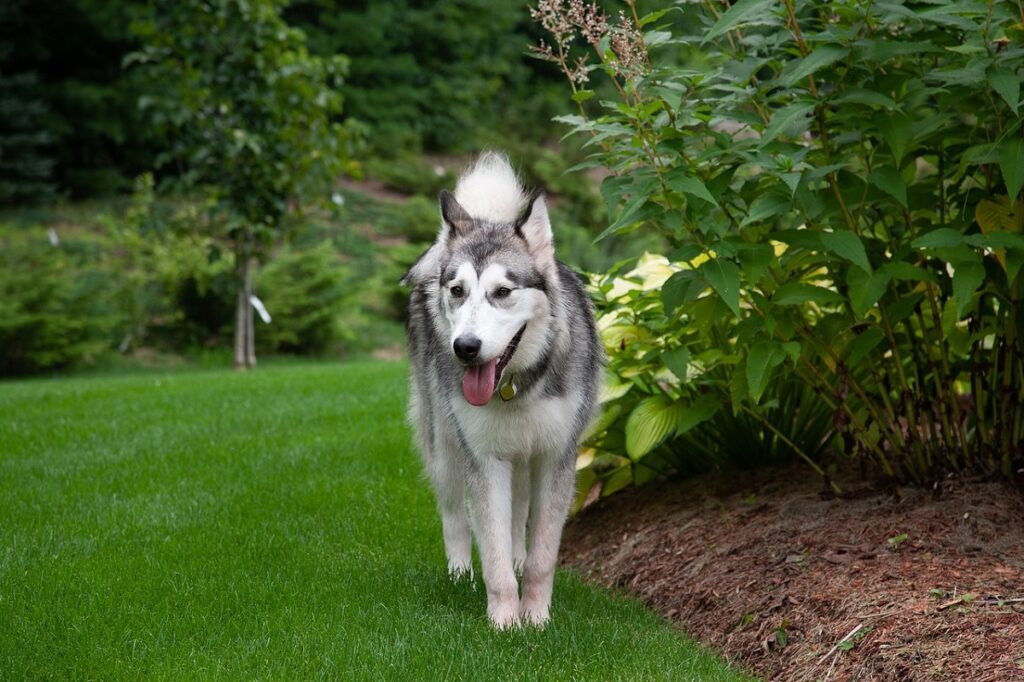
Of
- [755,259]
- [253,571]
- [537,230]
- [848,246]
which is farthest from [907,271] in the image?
[253,571]

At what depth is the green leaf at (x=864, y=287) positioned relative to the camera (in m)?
4.00

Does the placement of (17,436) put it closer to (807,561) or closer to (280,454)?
(280,454)

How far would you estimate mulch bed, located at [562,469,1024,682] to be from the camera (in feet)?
11.3

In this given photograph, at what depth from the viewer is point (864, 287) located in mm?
4020

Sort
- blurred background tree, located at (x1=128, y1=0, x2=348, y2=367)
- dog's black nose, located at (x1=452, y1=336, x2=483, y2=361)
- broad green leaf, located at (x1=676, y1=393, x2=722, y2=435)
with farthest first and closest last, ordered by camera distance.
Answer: blurred background tree, located at (x1=128, y1=0, x2=348, y2=367) → broad green leaf, located at (x1=676, y1=393, x2=722, y2=435) → dog's black nose, located at (x1=452, y1=336, x2=483, y2=361)

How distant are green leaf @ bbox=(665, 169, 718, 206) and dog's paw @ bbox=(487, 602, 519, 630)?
1636 millimetres

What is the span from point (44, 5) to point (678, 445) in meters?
22.1

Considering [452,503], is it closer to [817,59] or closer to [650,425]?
[650,425]

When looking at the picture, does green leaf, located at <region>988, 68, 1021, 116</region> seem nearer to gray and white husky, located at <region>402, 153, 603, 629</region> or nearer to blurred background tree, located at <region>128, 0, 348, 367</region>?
gray and white husky, located at <region>402, 153, 603, 629</region>

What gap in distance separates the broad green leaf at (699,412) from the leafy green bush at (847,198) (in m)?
0.01

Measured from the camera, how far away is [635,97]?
4109 millimetres

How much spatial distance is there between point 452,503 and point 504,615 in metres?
0.75

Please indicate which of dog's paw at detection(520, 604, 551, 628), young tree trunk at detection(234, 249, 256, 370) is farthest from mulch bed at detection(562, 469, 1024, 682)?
young tree trunk at detection(234, 249, 256, 370)

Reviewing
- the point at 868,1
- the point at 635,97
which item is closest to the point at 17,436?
the point at 635,97
